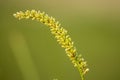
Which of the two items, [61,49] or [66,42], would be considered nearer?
[66,42]

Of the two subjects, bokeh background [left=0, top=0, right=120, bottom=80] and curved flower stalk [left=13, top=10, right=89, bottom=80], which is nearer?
curved flower stalk [left=13, top=10, right=89, bottom=80]

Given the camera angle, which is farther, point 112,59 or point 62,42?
point 112,59

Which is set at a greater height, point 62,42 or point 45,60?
point 45,60

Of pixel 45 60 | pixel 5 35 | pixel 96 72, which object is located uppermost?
pixel 5 35

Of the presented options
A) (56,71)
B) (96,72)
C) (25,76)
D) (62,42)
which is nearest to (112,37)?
(96,72)

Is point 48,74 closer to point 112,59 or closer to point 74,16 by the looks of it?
point 112,59

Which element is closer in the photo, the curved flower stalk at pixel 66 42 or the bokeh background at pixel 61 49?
the curved flower stalk at pixel 66 42

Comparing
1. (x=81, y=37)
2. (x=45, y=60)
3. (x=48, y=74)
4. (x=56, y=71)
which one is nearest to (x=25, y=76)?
(x=48, y=74)

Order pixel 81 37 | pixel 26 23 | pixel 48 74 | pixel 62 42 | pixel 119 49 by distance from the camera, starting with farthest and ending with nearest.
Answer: pixel 26 23
pixel 81 37
pixel 119 49
pixel 48 74
pixel 62 42

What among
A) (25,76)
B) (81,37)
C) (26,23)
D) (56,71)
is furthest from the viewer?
(26,23)
